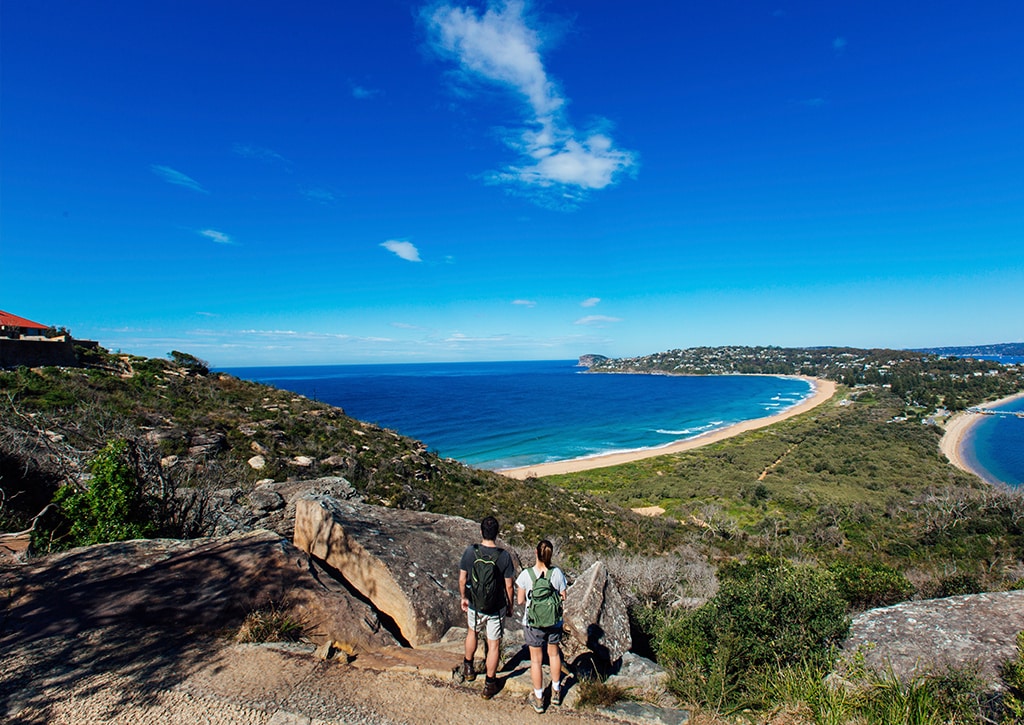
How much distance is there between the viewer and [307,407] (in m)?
25.1

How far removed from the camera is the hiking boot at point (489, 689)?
15.5 ft

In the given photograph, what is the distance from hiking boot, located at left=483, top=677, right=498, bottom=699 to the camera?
472cm

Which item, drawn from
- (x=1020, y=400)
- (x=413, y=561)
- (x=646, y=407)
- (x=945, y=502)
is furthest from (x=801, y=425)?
(x=413, y=561)

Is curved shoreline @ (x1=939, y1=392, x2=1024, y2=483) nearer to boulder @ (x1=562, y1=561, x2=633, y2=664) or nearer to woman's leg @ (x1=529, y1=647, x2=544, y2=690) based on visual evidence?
boulder @ (x1=562, y1=561, x2=633, y2=664)

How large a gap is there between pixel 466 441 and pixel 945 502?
146 ft

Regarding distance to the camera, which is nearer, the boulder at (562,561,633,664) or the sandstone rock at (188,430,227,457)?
the boulder at (562,561,633,664)

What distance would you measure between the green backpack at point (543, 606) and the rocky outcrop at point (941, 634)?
3.63 metres

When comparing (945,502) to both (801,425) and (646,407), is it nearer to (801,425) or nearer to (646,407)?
(801,425)

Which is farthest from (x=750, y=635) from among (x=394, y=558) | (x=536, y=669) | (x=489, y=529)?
(x=394, y=558)

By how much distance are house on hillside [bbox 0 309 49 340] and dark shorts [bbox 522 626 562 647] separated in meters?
29.8

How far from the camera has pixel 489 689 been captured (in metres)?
4.73

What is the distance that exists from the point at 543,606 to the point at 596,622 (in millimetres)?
2264

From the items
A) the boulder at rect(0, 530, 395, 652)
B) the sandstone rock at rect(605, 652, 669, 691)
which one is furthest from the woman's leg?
the boulder at rect(0, 530, 395, 652)

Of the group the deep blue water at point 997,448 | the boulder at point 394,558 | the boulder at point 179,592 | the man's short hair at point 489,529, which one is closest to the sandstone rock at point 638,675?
the man's short hair at point 489,529
